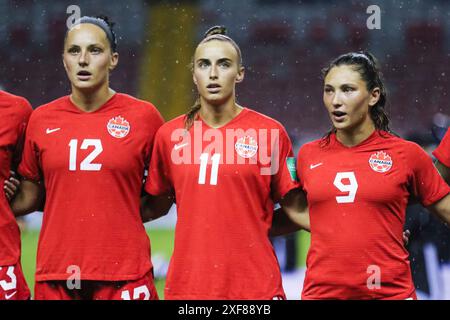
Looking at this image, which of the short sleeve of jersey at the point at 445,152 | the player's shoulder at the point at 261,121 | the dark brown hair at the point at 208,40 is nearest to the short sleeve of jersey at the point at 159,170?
the dark brown hair at the point at 208,40

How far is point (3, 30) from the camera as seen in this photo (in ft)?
21.7

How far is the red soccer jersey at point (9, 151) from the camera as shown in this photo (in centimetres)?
409

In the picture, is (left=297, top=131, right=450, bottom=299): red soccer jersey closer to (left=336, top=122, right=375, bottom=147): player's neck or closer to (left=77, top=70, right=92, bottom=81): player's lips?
(left=336, top=122, right=375, bottom=147): player's neck

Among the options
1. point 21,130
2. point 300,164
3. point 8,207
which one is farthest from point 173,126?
point 8,207

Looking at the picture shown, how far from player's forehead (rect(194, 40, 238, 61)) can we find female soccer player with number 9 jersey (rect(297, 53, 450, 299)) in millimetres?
381

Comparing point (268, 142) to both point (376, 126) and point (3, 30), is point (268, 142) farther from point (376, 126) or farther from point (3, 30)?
point (3, 30)

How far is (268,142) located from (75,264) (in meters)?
0.89

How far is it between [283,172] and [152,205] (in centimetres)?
58

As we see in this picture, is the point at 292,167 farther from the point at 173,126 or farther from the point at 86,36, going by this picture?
the point at 86,36

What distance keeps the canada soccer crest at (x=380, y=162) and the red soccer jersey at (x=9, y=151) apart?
142 cm

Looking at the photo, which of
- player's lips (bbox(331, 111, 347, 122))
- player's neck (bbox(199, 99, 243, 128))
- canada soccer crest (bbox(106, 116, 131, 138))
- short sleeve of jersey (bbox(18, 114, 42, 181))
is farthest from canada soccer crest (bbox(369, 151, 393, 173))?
short sleeve of jersey (bbox(18, 114, 42, 181))

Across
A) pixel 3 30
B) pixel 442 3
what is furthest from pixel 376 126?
pixel 3 30

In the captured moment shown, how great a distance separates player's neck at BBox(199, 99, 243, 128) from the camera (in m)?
4.07

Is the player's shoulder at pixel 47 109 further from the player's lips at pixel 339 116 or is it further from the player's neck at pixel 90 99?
the player's lips at pixel 339 116
